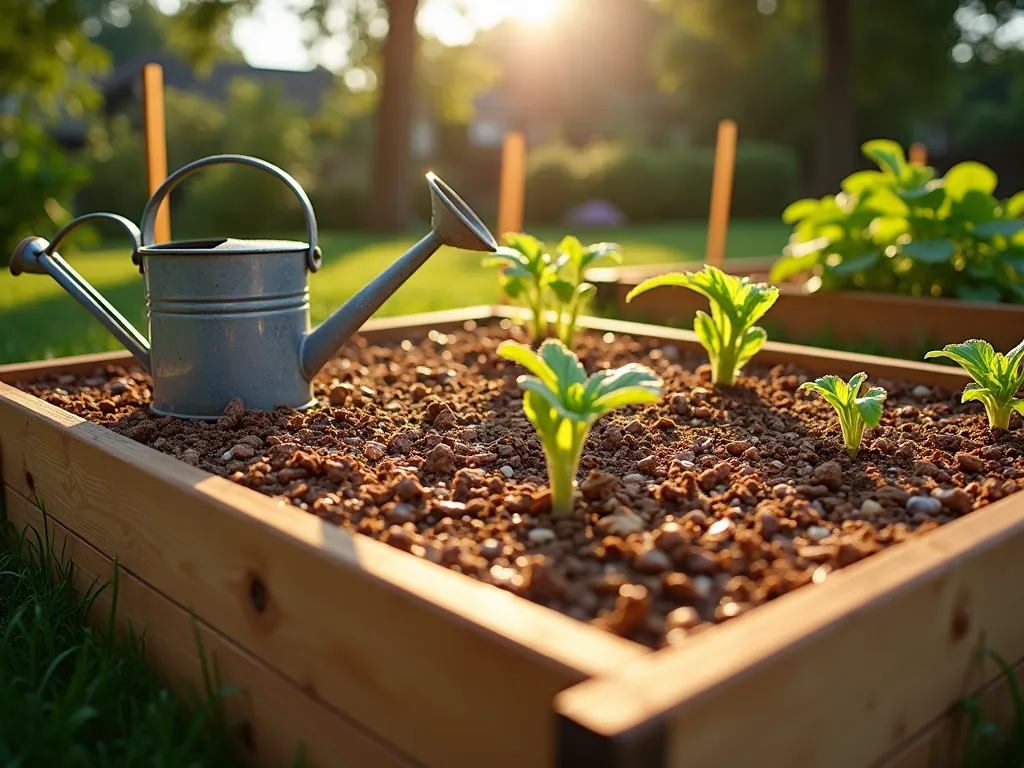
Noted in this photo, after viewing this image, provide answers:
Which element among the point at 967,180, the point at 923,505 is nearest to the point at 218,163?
the point at 923,505

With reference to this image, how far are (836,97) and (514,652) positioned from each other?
14.8 metres

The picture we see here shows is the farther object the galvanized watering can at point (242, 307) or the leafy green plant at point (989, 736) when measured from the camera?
the galvanized watering can at point (242, 307)

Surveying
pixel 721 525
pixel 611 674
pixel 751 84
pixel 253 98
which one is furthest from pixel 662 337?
pixel 751 84

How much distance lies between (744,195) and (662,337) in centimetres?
1780

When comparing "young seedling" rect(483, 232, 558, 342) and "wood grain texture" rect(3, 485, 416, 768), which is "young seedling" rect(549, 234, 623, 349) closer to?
"young seedling" rect(483, 232, 558, 342)

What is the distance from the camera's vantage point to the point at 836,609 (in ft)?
3.20

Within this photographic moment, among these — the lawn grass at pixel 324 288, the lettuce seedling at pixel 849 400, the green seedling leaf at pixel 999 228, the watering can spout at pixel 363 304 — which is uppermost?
the green seedling leaf at pixel 999 228

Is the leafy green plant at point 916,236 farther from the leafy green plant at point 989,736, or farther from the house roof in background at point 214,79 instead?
the house roof in background at point 214,79

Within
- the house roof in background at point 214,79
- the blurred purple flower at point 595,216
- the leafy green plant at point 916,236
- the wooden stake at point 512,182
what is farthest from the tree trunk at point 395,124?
the house roof in background at point 214,79

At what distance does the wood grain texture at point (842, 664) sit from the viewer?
825mm

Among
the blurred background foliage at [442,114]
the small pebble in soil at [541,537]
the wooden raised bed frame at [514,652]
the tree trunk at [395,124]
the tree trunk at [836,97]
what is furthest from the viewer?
the tree trunk at [836,97]

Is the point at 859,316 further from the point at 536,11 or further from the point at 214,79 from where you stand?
the point at 536,11

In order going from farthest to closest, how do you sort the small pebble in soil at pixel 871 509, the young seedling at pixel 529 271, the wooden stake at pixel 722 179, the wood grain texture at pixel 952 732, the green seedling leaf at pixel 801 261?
1. the wooden stake at pixel 722 179
2. the green seedling leaf at pixel 801 261
3. the young seedling at pixel 529 271
4. the small pebble in soil at pixel 871 509
5. the wood grain texture at pixel 952 732

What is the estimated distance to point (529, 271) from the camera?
108 inches
